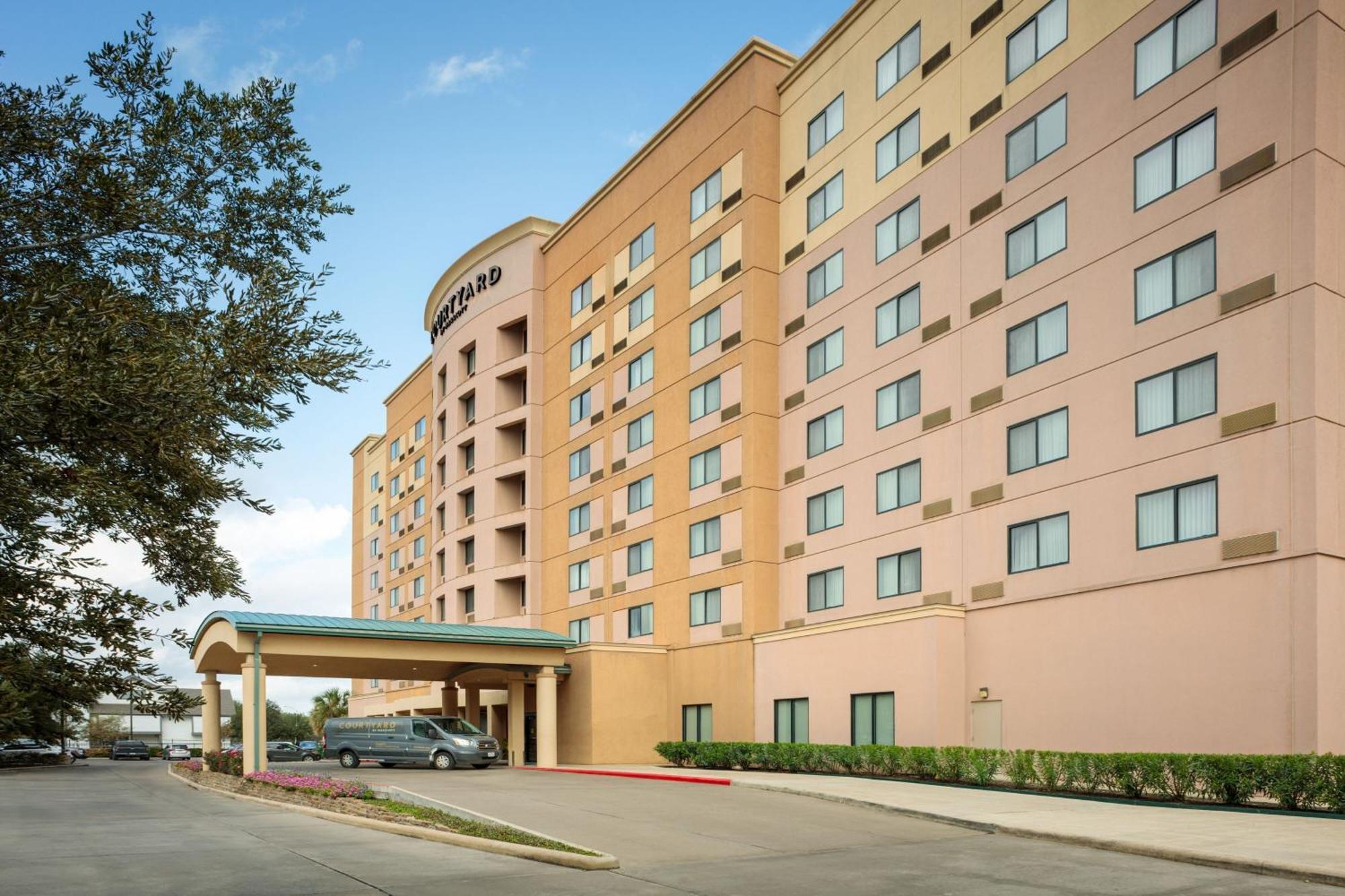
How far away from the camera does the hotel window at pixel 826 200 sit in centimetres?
3822

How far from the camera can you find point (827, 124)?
129 ft

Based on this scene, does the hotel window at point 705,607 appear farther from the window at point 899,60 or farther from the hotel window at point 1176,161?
the hotel window at point 1176,161

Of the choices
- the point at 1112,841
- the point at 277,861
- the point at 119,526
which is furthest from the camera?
the point at 1112,841

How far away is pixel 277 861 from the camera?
14.9 metres

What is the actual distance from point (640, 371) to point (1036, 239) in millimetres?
19546

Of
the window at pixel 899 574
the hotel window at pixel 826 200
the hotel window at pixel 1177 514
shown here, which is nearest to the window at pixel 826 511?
the window at pixel 899 574

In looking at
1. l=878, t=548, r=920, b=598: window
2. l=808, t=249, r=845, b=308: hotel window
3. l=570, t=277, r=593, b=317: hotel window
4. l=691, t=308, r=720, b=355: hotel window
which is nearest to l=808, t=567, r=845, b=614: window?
l=878, t=548, r=920, b=598: window

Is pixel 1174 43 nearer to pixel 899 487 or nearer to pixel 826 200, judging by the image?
pixel 899 487

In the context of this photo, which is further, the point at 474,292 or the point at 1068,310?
the point at 474,292

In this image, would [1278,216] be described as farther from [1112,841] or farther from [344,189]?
[344,189]

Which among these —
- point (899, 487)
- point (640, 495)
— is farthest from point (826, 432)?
point (640, 495)

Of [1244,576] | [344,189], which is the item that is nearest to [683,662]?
[1244,576]

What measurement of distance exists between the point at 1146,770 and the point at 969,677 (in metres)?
7.78

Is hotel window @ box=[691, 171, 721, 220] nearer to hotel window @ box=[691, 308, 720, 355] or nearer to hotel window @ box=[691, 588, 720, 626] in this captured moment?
hotel window @ box=[691, 308, 720, 355]
